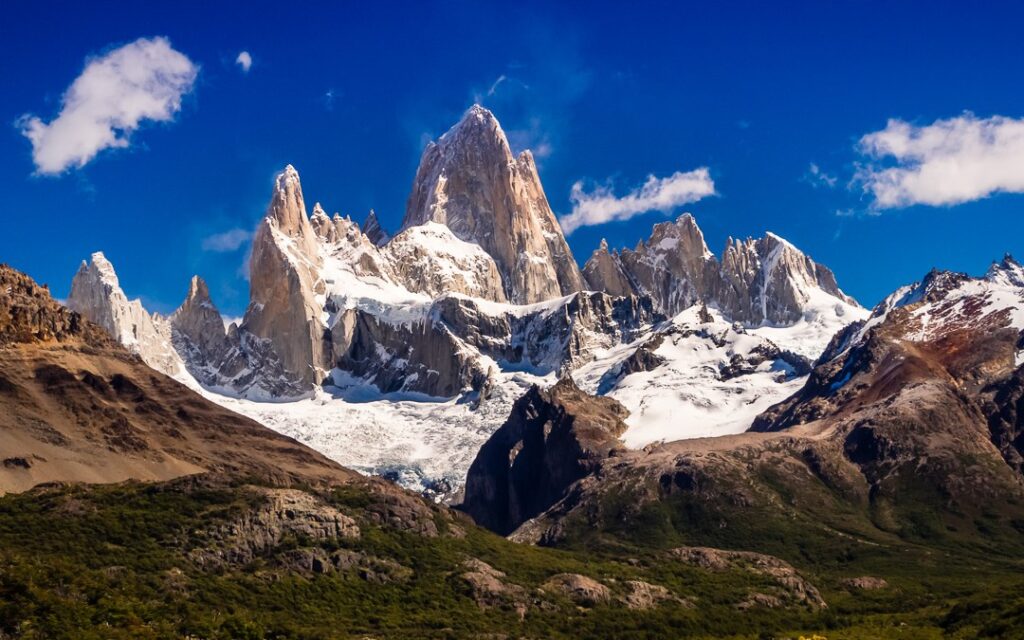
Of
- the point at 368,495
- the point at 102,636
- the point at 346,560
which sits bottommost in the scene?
the point at 102,636

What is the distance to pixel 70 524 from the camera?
161875 millimetres

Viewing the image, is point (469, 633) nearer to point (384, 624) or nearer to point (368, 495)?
point (384, 624)

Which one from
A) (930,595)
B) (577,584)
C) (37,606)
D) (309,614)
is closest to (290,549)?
(309,614)

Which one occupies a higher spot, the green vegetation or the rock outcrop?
the rock outcrop

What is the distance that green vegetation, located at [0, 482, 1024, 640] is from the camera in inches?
5148

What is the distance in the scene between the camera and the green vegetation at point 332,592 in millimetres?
130750

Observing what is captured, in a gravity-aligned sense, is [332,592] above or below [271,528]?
below

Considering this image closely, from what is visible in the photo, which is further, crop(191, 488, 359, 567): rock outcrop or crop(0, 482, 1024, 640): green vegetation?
crop(191, 488, 359, 567): rock outcrop

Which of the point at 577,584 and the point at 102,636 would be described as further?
the point at 577,584

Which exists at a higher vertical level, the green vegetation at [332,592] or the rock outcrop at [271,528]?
the rock outcrop at [271,528]

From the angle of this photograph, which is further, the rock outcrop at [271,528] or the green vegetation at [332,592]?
the rock outcrop at [271,528]

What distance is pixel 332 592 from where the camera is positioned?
526 feet

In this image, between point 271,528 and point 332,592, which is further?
point 271,528

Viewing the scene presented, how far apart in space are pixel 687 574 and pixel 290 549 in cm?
5548
